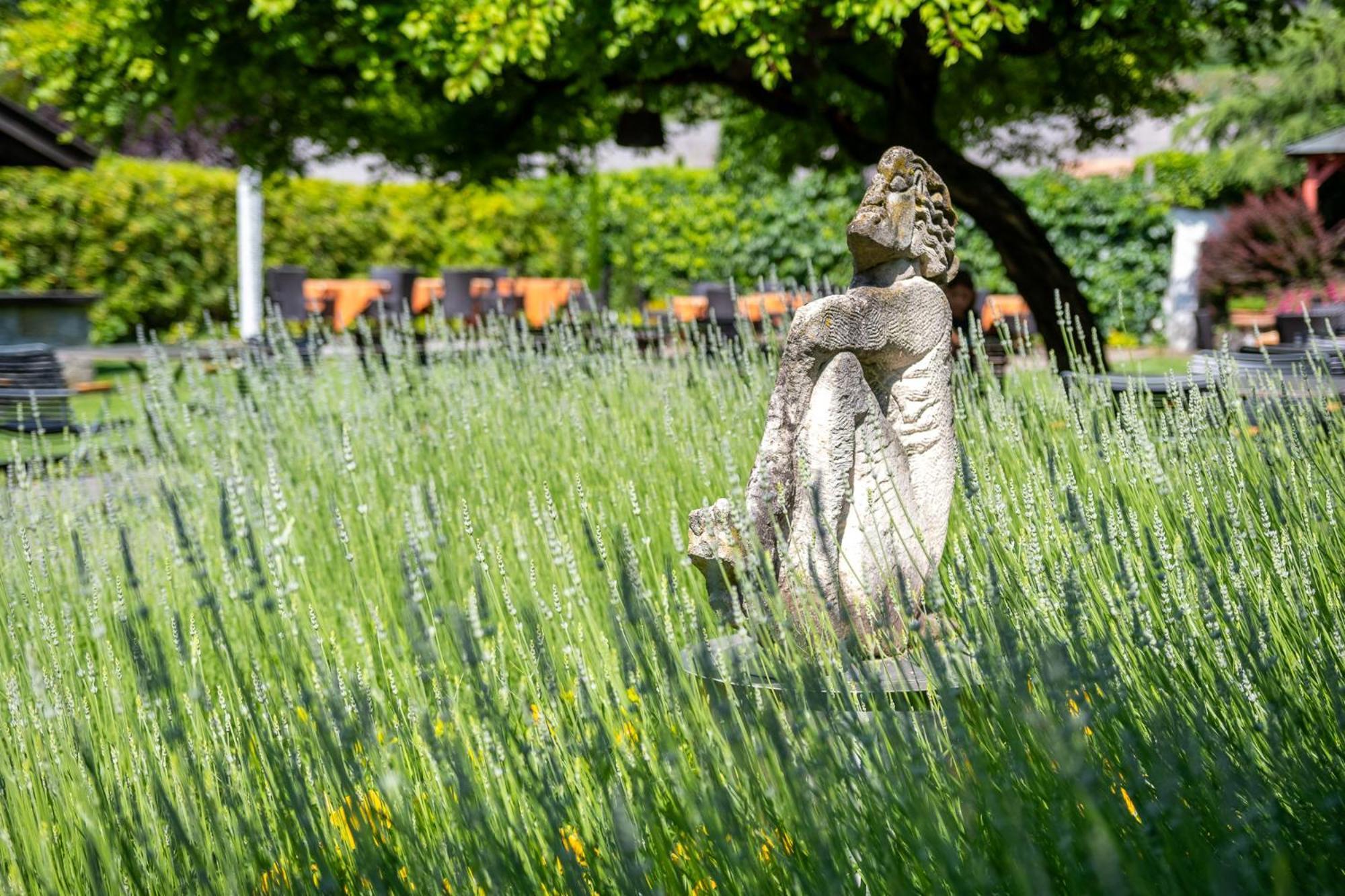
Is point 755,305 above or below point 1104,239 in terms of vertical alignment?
below

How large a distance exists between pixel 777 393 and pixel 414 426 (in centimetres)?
313

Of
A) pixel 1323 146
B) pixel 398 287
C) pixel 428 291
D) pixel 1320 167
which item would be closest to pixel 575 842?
pixel 1323 146

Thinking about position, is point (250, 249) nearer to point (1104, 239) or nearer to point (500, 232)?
point (500, 232)

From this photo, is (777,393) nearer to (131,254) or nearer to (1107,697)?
(1107,697)

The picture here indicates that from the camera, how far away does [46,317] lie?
1504cm

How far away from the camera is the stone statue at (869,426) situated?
109 inches

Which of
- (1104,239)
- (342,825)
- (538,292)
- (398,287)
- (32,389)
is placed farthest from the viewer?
(538,292)

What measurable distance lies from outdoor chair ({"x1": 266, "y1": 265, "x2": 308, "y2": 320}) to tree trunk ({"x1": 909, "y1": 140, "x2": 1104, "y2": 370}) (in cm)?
966

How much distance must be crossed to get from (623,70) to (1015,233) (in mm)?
2428

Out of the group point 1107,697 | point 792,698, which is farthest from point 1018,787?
point 792,698

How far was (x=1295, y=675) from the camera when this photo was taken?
2.13 meters

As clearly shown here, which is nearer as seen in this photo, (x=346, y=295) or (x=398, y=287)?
(x=398, y=287)

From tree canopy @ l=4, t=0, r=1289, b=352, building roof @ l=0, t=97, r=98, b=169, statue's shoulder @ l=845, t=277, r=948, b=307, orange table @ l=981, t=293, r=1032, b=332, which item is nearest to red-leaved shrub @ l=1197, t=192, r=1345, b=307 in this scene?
orange table @ l=981, t=293, r=1032, b=332

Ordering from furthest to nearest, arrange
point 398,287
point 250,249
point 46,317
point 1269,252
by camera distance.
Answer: point 398,287, point 250,249, point 1269,252, point 46,317
